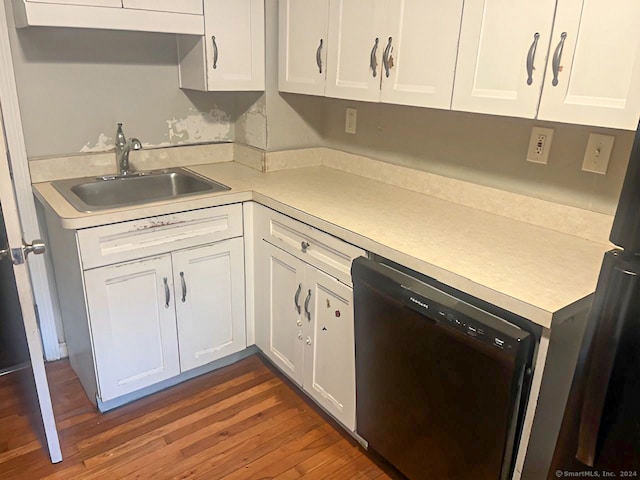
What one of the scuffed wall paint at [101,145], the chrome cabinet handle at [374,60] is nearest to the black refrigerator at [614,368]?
the chrome cabinet handle at [374,60]

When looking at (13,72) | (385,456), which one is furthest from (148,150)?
(385,456)

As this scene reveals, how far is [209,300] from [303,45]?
48.5 inches

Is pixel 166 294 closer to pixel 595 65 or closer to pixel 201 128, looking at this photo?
pixel 201 128

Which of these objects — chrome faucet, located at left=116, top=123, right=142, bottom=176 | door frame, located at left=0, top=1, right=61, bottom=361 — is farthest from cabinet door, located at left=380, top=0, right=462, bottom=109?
door frame, located at left=0, top=1, right=61, bottom=361

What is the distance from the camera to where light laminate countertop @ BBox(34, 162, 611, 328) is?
1.29 metres

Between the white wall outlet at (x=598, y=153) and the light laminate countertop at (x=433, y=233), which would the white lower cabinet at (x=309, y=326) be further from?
the white wall outlet at (x=598, y=153)

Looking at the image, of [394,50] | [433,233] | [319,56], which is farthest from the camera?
[319,56]

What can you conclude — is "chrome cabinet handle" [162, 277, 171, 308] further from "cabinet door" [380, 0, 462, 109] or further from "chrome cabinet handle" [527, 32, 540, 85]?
"chrome cabinet handle" [527, 32, 540, 85]

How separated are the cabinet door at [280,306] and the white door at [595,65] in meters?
1.08

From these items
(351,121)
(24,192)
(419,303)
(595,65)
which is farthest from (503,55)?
(24,192)

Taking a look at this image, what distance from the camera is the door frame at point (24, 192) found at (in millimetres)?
1971

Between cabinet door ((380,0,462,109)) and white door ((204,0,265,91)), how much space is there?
0.76 m

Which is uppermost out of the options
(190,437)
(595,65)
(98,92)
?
(595,65)

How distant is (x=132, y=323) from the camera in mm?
2008
